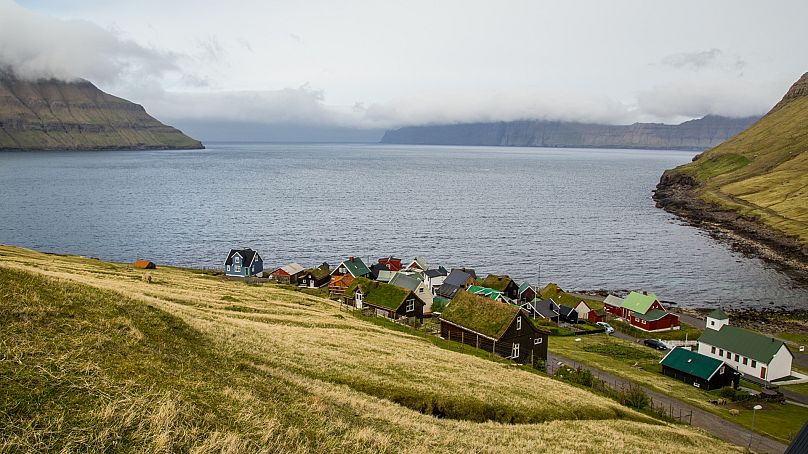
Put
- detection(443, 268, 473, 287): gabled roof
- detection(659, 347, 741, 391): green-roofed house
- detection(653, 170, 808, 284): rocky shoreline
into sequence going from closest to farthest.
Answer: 1. detection(659, 347, 741, 391): green-roofed house
2. detection(443, 268, 473, 287): gabled roof
3. detection(653, 170, 808, 284): rocky shoreline

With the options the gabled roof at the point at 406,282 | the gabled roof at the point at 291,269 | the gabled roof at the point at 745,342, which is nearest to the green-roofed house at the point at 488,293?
the gabled roof at the point at 406,282

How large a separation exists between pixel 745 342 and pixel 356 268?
56.1m

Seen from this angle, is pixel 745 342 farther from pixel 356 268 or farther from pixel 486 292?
pixel 356 268

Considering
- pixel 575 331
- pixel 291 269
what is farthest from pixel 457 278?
pixel 291 269

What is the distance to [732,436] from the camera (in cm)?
4372

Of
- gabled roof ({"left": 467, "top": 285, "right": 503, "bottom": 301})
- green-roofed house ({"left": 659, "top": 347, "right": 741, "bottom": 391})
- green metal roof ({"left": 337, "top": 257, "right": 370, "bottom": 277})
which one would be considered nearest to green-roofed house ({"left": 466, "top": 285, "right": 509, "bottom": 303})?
gabled roof ({"left": 467, "top": 285, "right": 503, "bottom": 301})

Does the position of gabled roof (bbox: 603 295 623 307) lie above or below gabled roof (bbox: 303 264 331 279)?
below

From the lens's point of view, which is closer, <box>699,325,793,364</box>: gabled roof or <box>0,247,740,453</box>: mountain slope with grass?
<box>0,247,740,453</box>: mountain slope with grass

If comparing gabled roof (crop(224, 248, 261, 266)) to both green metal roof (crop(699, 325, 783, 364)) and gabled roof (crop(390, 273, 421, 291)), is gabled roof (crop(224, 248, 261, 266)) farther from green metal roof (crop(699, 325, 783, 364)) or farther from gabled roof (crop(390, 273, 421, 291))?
green metal roof (crop(699, 325, 783, 364))

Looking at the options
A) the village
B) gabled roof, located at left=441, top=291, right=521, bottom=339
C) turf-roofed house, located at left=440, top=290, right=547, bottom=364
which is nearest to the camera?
turf-roofed house, located at left=440, top=290, right=547, bottom=364

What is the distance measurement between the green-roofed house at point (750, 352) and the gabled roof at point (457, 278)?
35744mm

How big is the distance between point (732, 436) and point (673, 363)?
59.3ft

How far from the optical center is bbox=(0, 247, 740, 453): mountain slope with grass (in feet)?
46.7

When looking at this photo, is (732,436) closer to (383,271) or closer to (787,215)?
(383,271)
